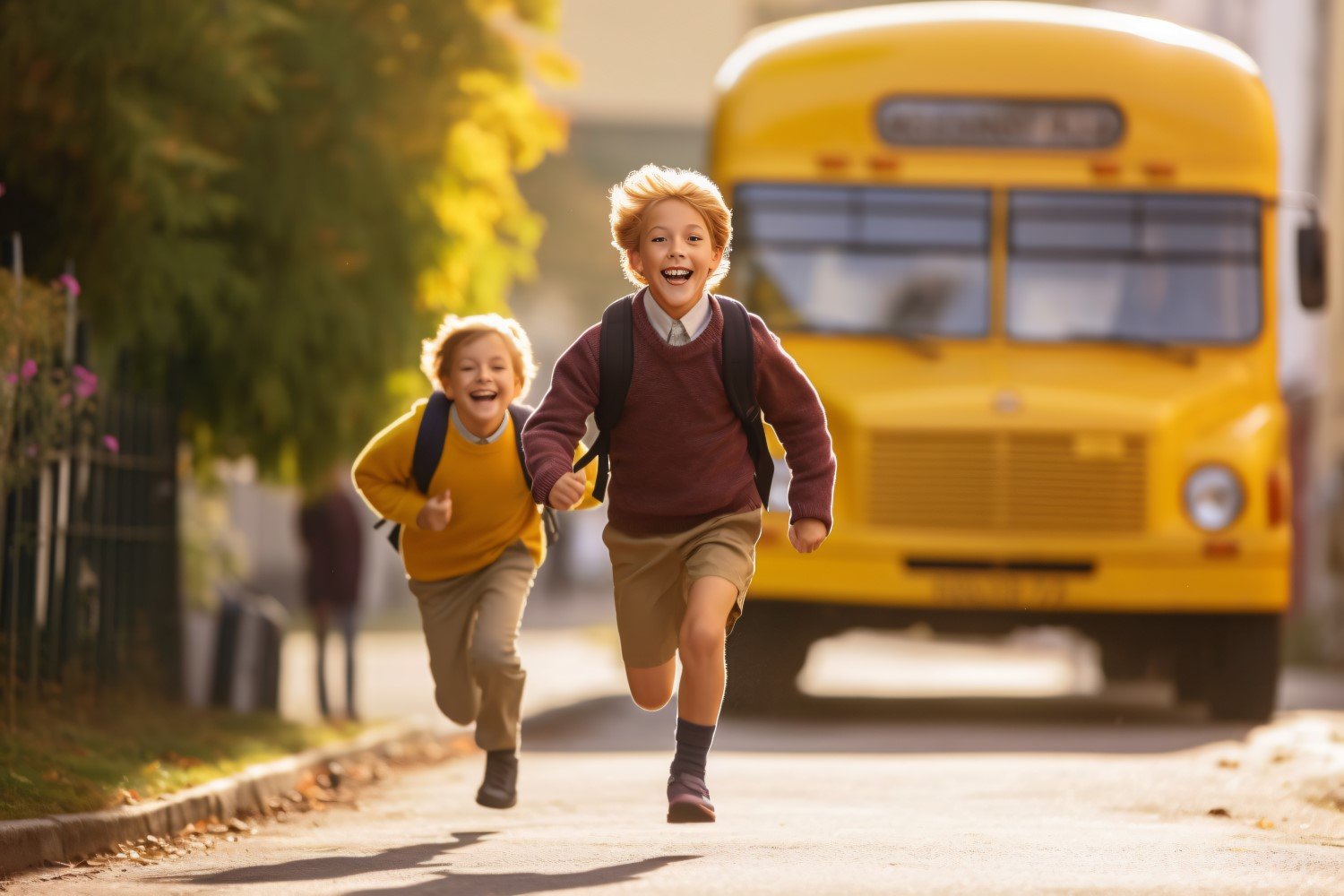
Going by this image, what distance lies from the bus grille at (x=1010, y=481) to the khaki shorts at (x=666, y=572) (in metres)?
5.34

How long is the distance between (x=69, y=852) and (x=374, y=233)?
6.06 meters

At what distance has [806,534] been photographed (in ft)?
24.0

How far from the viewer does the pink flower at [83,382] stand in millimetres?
10469

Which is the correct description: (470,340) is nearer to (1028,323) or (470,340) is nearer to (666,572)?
(666,572)

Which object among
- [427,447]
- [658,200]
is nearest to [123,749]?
[427,447]

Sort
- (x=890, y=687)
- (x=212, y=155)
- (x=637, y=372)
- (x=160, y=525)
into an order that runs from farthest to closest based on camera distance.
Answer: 1. (x=890, y=687)
2. (x=160, y=525)
3. (x=212, y=155)
4. (x=637, y=372)

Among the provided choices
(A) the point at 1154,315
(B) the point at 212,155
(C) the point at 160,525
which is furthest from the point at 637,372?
(A) the point at 1154,315

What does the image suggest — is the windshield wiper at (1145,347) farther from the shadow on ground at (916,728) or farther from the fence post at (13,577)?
the fence post at (13,577)

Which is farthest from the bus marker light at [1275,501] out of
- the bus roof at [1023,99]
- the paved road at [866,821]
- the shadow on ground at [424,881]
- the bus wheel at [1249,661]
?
the shadow on ground at [424,881]

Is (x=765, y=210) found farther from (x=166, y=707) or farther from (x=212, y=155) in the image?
(x=166, y=707)

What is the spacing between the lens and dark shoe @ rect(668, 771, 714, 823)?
7.41m

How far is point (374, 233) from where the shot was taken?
1336 cm

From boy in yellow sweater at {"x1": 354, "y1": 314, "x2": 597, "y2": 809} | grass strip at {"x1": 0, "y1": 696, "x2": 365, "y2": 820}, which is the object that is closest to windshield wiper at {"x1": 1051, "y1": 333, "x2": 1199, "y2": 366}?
grass strip at {"x1": 0, "y1": 696, "x2": 365, "y2": 820}

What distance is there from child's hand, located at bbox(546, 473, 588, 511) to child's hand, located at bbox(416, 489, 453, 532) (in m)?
0.99
